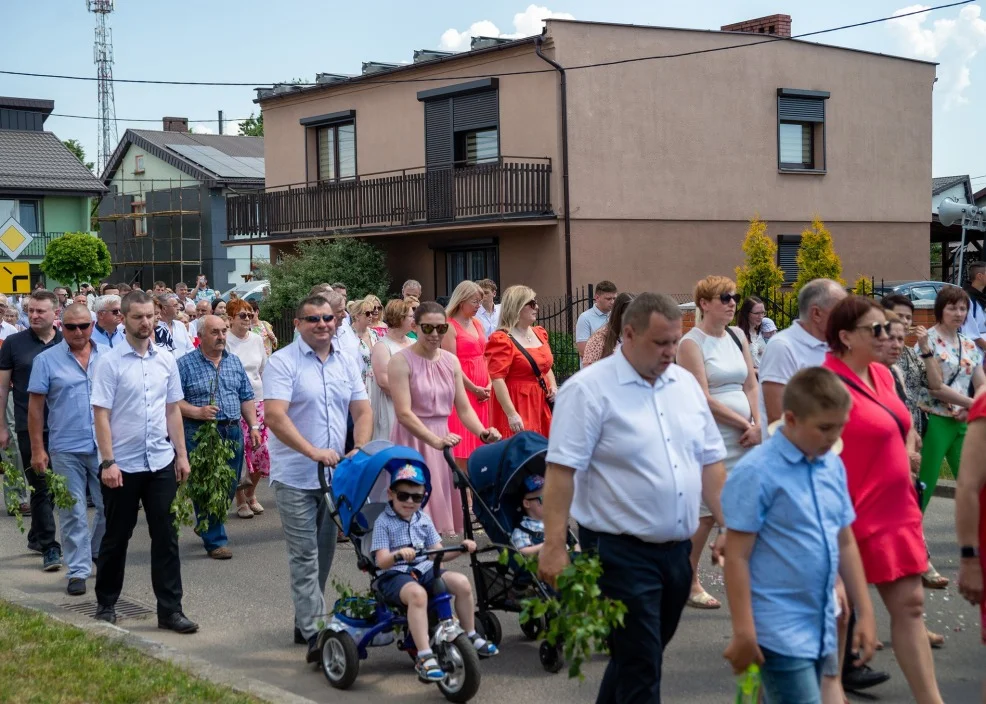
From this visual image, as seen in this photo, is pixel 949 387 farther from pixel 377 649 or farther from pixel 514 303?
pixel 377 649

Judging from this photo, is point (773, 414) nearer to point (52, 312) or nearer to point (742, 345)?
point (742, 345)

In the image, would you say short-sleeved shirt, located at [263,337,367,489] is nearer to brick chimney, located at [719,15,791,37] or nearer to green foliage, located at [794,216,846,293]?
green foliage, located at [794,216,846,293]

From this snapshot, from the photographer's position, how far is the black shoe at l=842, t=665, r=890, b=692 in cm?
623

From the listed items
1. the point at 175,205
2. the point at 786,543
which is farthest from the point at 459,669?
the point at 175,205

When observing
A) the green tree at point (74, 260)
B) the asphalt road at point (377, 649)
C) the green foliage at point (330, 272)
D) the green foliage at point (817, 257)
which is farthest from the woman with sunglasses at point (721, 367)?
the green tree at point (74, 260)

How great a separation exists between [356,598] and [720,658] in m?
2.04

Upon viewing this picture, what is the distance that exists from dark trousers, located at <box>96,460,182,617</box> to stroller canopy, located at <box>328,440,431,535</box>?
1.41 metres

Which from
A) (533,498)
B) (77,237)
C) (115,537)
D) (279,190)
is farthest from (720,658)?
(77,237)

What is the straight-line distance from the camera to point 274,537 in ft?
35.8

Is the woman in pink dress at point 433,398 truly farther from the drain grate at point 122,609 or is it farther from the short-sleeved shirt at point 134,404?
the drain grate at point 122,609

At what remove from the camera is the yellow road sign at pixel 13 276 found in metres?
16.8

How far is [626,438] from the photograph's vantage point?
476 cm

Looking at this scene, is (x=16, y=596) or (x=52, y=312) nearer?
(x=16, y=596)

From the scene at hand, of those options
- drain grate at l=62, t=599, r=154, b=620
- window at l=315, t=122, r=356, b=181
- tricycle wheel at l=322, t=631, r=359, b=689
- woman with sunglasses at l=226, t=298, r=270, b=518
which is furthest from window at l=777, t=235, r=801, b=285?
tricycle wheel at l=322, t=631, r=359, b=689
